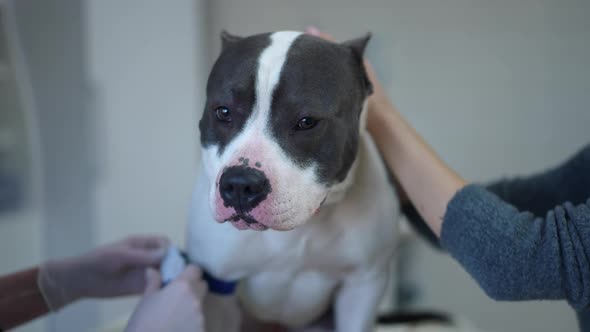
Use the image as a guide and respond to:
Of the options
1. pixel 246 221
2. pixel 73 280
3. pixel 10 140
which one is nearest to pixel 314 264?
pixel 246 221

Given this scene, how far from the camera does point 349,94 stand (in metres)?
0.79

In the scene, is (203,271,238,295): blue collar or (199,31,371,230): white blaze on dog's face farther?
(203,271,238,295): blue collar

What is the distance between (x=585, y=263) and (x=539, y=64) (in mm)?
1065

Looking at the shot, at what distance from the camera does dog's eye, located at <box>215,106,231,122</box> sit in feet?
2.46

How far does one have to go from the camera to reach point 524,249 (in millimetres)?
721

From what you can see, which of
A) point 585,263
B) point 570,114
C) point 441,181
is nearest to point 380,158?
point 441,181

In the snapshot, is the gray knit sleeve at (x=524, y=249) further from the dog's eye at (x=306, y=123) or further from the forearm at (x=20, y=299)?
the forearm at (x=20, y=299)

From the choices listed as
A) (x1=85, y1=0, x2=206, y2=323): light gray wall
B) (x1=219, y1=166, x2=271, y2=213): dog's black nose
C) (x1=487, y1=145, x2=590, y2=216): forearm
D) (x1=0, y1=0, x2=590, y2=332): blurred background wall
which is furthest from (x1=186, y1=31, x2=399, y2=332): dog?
(x1=85, y1=0, x2=206, y2=323): light gray wall

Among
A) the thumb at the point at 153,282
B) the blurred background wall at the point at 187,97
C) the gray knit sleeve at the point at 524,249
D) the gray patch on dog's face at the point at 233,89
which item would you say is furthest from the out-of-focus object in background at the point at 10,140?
the gray knit sleeve at the point at 524,249

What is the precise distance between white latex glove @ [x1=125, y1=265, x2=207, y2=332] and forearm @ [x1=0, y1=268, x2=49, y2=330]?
0.98 ft

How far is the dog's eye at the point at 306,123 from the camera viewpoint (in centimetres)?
73

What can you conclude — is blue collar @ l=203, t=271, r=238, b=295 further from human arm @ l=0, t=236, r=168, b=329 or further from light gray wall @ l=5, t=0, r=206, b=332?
light gray wall @ l=5, t=0, r=206, b=332

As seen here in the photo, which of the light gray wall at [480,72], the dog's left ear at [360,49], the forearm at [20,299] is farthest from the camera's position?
the light gray wall at [480,72]

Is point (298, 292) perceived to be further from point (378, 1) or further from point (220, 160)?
point (378, 1)
